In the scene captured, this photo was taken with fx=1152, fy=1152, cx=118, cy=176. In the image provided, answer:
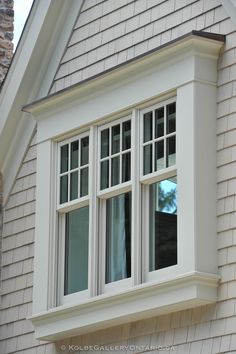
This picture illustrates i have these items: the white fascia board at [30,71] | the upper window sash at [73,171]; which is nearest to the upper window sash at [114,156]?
the upper window sash at [73,171]

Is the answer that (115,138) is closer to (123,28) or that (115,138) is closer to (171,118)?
(171,118)

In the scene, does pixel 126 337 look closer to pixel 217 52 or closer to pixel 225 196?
pixel 225 196

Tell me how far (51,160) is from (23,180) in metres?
0.94

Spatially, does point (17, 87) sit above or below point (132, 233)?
above

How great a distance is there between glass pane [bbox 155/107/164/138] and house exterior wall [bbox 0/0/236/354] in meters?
0.59

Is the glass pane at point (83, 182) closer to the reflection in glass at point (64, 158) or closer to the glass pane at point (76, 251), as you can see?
the glass pane at point (76, 251)

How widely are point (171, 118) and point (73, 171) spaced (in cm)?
147

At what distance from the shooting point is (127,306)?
10.3m

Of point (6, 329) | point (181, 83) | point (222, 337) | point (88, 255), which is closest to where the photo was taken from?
point (222, 337)

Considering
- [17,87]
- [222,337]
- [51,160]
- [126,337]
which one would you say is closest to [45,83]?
[17,87]

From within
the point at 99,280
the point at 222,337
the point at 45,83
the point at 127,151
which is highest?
the point at 45,83

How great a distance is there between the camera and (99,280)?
35.6 feet

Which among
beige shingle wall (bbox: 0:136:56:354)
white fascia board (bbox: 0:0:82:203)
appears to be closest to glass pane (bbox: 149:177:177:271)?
beige shingle wall (bbox: 0:136:56:354)

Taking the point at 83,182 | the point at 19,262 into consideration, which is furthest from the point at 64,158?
the point at 19,262
